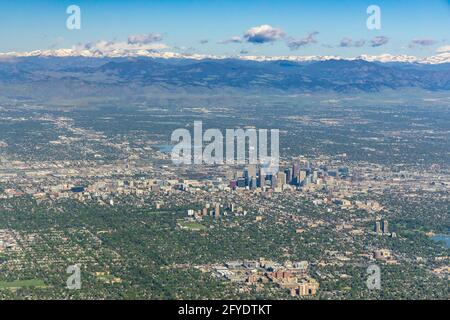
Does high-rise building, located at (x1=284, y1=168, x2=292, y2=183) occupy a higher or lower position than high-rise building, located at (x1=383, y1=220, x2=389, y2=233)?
higher

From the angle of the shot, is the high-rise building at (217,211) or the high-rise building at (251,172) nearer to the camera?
the high-rise building at (217,211)

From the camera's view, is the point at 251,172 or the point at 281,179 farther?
the point at 251,172

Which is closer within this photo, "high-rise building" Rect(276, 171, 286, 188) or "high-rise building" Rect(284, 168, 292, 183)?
"high-rise building" Rect(276, 171, 286, 188)

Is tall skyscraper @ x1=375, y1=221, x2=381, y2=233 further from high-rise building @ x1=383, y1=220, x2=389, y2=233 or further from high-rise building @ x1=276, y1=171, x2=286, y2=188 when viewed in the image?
high-rise building @ x1=276, y1=171, x2=286, y2=188

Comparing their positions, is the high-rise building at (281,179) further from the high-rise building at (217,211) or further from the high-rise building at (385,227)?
the high-rise building at (385,227)
